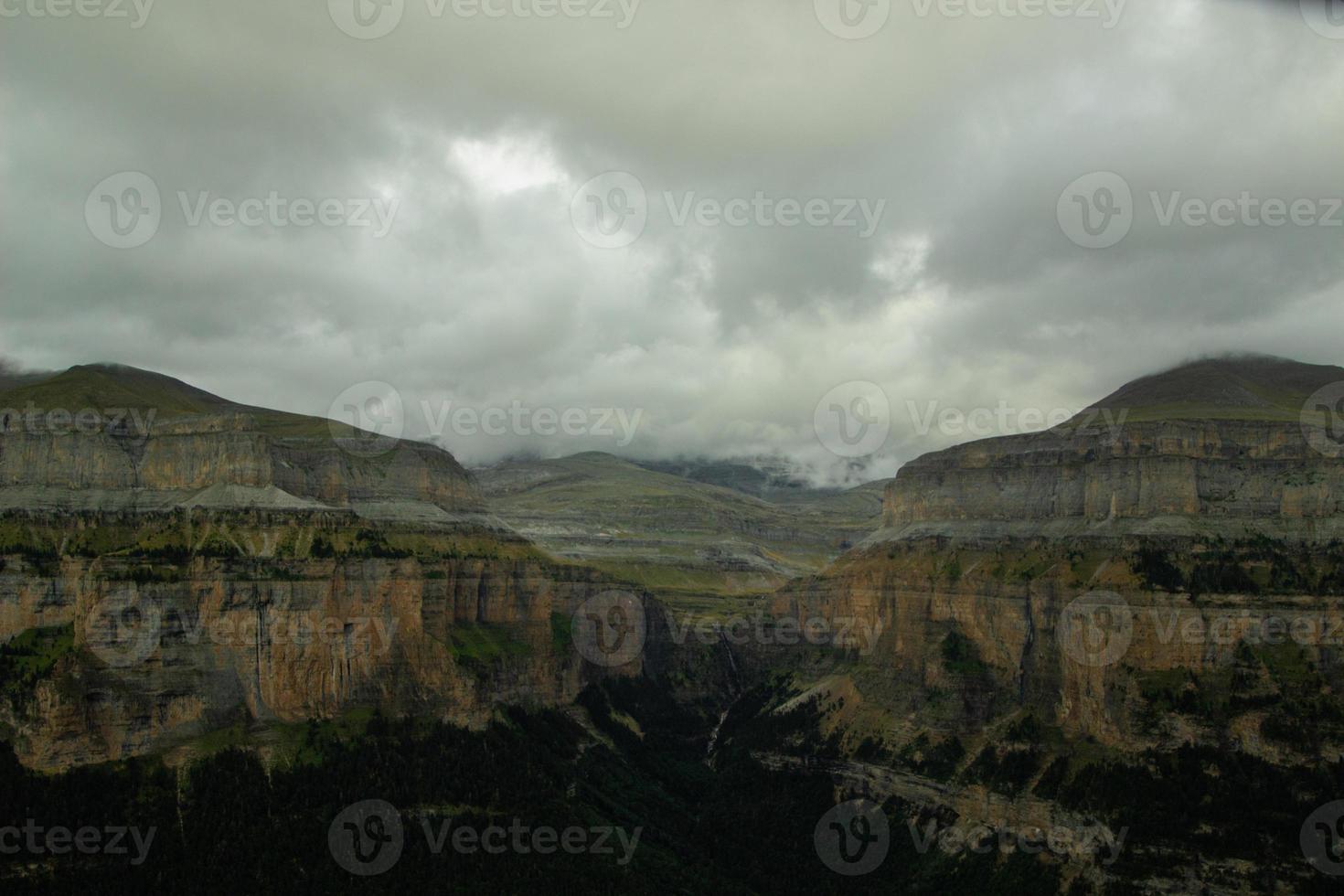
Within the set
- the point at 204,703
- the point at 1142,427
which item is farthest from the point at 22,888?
the point at 1142,427

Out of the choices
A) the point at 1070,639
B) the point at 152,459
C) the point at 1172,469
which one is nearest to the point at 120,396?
the point at 152,459

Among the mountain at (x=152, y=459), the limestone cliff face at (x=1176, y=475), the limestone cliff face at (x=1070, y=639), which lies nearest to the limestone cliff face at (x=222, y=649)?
the mountain at (x=152, y=459)

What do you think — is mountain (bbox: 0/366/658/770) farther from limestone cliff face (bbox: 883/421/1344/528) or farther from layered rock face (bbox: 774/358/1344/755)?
limestone cliff face (bbox: 883/421/1344/528)

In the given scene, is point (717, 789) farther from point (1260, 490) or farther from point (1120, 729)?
point (1260, 490)

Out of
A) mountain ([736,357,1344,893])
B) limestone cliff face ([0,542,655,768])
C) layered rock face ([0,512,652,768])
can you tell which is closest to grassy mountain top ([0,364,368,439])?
layered rock face ([0,512,652,768])

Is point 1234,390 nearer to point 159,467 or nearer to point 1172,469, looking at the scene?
point 1172,469
